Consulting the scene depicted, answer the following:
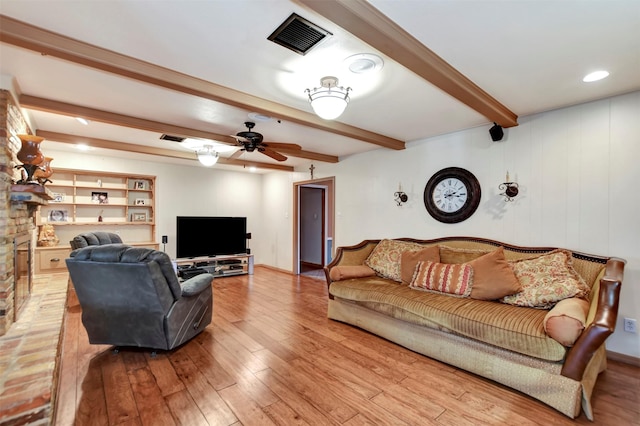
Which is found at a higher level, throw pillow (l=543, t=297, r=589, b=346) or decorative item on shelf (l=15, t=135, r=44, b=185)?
decorative item on shelf (l=15, t=135, r=44, b=185)

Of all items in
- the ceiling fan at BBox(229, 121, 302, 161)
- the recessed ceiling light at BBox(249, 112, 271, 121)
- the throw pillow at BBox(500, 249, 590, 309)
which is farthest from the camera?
the ceiling fan at BBox(229, 121, 302, 161)

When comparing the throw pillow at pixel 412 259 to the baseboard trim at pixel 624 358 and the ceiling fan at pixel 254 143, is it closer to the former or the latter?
the baseboard trim at pixel 624 358

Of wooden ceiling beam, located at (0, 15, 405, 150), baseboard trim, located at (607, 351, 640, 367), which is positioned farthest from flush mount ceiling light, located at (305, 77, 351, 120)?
baseboard trim, located at (607, 351, 640, 367)

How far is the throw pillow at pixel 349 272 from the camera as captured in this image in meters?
3.64

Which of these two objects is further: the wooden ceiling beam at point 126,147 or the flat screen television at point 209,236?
the flat screen television at point 209,236

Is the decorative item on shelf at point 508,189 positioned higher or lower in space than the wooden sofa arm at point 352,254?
higher

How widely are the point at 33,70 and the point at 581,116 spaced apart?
4820mm

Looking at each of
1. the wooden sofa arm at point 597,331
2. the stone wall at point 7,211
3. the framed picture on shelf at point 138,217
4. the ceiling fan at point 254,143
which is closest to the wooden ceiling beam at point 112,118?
the stone wall at point 7,211

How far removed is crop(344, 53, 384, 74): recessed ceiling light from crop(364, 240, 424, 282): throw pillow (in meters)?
2.37

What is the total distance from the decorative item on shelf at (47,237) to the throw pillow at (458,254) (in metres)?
5.94

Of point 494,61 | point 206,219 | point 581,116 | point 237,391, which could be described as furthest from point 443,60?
point 206,219

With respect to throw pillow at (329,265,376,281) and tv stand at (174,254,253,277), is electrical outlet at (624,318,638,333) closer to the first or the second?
throw pillow at (329,265,376,281)

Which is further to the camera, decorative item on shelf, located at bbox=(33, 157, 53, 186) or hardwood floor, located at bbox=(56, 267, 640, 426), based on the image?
decorative item on shelf, located at bbox=(33, 157, 53, 186)

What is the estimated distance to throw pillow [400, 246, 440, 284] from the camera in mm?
3438
